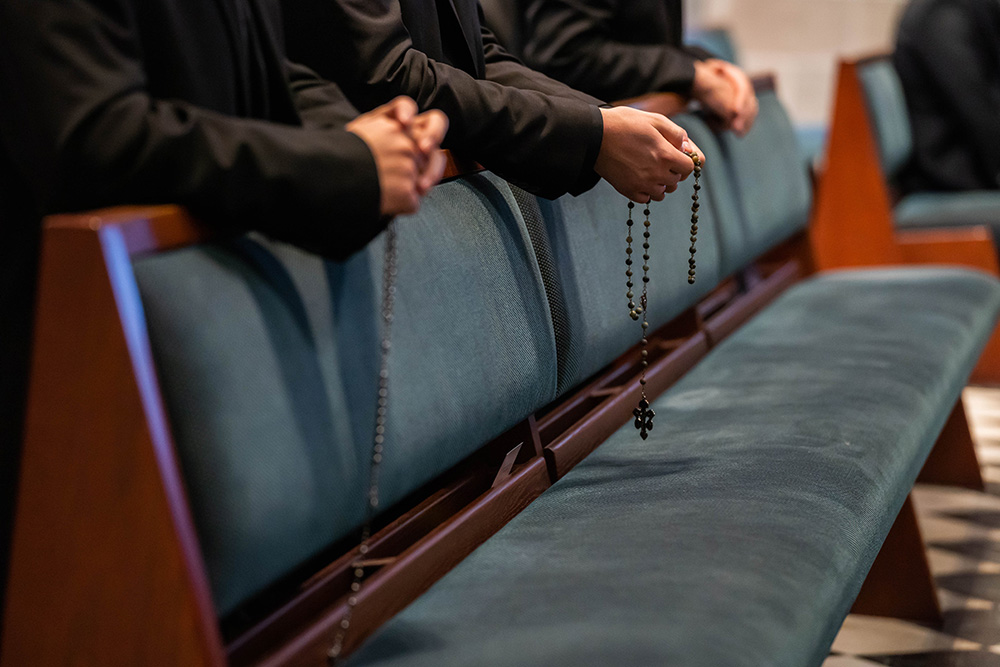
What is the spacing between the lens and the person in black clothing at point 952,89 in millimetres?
4004

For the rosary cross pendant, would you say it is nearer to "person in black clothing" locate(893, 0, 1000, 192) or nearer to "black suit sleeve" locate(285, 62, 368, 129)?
"black suit sleeve" locate(285, 62, 368, 129)

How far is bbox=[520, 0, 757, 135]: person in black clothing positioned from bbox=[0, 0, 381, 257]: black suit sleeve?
131cm

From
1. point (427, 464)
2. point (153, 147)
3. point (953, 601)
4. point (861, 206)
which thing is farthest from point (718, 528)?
point (861, 206)

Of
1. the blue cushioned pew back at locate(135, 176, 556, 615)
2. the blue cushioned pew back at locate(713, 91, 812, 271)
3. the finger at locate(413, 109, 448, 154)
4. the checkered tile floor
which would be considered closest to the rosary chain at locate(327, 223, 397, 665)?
the blue cushioned pew back at locate(135, 176, 556, 615)

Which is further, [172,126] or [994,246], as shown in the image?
[994,246]

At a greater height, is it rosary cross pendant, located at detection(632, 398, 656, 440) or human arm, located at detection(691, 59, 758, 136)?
human arm, located at detection(691, 59, 758, 136)

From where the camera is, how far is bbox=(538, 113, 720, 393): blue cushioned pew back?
1.61m

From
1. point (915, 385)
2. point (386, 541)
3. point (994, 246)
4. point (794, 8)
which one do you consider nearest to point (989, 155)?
point (994, 246)

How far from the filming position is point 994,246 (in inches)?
138

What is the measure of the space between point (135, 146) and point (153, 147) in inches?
0.6

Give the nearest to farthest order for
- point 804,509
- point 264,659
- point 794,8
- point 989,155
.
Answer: point 264,659 → point 804,509 → point 989,155 → point 794,8

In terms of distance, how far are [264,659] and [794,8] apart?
646 cm

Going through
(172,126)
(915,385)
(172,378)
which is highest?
(172,126)

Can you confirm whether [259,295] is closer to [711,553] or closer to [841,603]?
[711,553]
